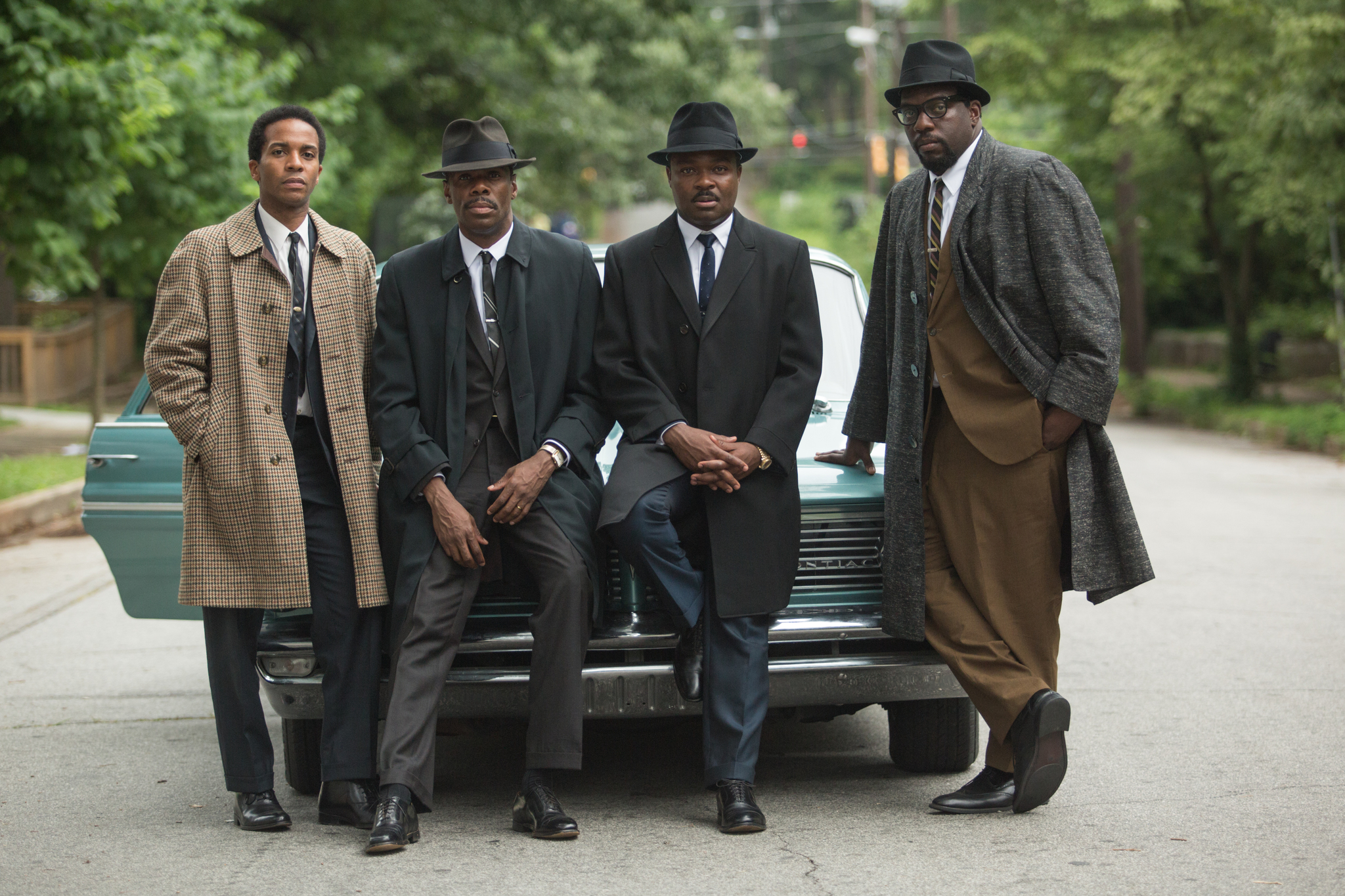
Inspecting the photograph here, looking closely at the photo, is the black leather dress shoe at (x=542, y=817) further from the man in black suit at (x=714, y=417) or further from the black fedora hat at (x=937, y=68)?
the black fedora hat at (x=937, y=68)

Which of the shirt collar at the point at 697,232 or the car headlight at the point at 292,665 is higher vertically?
the shirt collar at the point at 697,232

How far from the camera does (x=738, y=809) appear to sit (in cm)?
423

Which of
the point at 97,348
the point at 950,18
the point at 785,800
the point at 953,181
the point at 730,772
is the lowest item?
the point at 785,800

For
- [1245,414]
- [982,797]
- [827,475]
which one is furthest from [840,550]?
[1245,414]

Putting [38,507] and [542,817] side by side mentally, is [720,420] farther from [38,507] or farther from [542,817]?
[38,507]

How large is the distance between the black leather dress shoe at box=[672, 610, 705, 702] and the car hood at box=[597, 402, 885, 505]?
547mm

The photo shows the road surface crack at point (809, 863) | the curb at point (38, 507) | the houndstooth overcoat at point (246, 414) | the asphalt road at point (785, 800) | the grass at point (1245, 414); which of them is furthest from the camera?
the grass at point (1245, 414)

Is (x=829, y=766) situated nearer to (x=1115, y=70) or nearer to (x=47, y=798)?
(x=47, y=798)

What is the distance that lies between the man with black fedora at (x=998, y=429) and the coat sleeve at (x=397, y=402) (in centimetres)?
144

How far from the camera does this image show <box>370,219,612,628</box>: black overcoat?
430 cm

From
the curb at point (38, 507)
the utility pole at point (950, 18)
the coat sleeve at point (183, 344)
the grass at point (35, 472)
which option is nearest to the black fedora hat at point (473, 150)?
the coat sleeve at point (183, 344)

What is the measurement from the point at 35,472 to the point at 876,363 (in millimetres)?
10965

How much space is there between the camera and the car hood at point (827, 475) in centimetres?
454

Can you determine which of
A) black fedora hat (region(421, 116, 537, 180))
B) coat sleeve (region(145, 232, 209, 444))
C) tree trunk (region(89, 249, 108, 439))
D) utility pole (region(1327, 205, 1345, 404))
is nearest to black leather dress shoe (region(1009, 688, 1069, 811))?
black fedora hat (region(421, 116, 537, 180))
